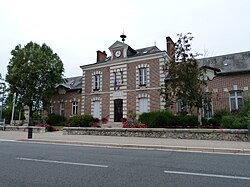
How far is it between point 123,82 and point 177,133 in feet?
39.5

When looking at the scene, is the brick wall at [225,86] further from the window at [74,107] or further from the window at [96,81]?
the window at [74,107]

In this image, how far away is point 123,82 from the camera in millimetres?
24531

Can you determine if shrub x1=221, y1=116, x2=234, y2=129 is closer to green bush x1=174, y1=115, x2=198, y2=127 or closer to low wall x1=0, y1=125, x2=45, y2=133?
green bush x1=174, y1=115, x2=198, y2=127

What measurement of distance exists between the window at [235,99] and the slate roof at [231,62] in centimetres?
191

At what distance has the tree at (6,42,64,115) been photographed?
26844mm

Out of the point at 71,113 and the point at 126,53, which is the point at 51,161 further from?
the point at 71,113

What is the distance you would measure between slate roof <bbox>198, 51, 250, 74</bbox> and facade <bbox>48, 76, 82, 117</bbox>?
15.1 m

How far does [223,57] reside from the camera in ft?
74.4

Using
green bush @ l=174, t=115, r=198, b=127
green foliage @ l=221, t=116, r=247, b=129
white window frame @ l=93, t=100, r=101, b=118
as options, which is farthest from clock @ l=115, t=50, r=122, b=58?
green foliage @ l=221, t=116, r=247, b=129

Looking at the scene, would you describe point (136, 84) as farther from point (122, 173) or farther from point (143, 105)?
point (122, 173)

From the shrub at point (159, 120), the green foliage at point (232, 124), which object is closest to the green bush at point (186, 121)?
the shrub at point (159, 120)

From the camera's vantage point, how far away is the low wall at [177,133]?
12072 mm

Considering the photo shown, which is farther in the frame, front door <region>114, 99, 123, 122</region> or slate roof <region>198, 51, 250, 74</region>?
front door <region>114, 99, 123, 122</region>

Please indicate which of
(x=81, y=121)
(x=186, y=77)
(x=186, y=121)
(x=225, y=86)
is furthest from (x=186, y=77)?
(x=81, y=121)
